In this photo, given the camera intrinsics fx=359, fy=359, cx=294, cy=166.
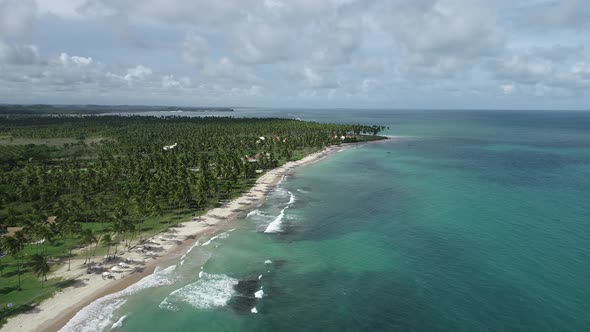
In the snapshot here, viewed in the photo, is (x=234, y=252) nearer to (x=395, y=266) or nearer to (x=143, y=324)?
(x=143, y=324)

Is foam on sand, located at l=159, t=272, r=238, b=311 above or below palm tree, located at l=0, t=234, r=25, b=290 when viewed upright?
below

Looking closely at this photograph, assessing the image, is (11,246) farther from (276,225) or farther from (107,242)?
(276,225)

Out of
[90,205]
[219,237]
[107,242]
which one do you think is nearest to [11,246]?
[107,242]

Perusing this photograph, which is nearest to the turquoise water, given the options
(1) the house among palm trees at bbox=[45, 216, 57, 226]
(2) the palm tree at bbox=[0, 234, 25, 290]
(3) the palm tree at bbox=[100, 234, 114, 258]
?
(3) the palm tree at bbox=[100, 234, 114, 258]

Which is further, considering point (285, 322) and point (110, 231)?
point (110, 231)

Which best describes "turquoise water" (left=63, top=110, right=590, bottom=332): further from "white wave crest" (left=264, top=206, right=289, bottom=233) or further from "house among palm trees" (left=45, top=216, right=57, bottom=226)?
"house among palm trees" (left=45, top=216, right=57, bottom=226)

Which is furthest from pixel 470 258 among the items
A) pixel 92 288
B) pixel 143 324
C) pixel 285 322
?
pixel 92 288
